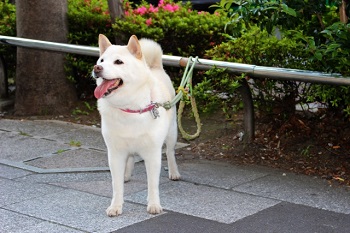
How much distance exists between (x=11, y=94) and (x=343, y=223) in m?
6.54

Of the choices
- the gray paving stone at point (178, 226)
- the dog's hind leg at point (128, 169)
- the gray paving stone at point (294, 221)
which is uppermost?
the dog's hind leg at point (128, 169)

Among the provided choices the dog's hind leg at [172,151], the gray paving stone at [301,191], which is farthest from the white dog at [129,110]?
the gray paving stone at [301,191]

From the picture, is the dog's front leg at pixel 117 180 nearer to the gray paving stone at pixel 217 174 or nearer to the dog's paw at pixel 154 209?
the dog's paw at pixel 154 209

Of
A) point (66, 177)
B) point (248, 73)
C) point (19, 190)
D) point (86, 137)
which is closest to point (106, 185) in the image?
point (66, 177)

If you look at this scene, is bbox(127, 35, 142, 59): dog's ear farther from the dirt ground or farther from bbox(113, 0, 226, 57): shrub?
bbox(113, 0, 226, 57): shrub

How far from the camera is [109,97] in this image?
5676mm

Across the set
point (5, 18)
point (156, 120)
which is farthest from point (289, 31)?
point (5, 18)

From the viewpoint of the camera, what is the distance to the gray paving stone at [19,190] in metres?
6.59

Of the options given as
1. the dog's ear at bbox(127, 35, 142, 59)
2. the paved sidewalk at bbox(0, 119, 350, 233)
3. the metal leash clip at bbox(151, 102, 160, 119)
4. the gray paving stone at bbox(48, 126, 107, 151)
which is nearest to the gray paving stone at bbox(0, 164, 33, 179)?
the paved sidewalk at bbox(0, 119, 350, 233)

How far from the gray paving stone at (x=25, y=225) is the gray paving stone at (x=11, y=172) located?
133cm

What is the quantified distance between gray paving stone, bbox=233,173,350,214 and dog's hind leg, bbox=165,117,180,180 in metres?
0.66

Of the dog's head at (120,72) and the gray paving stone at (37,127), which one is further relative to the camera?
the gray paving stone at (37,127)

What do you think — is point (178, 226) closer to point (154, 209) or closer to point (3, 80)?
point (154, 209)

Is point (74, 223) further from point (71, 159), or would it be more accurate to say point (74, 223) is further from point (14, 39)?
point (14, 39)
